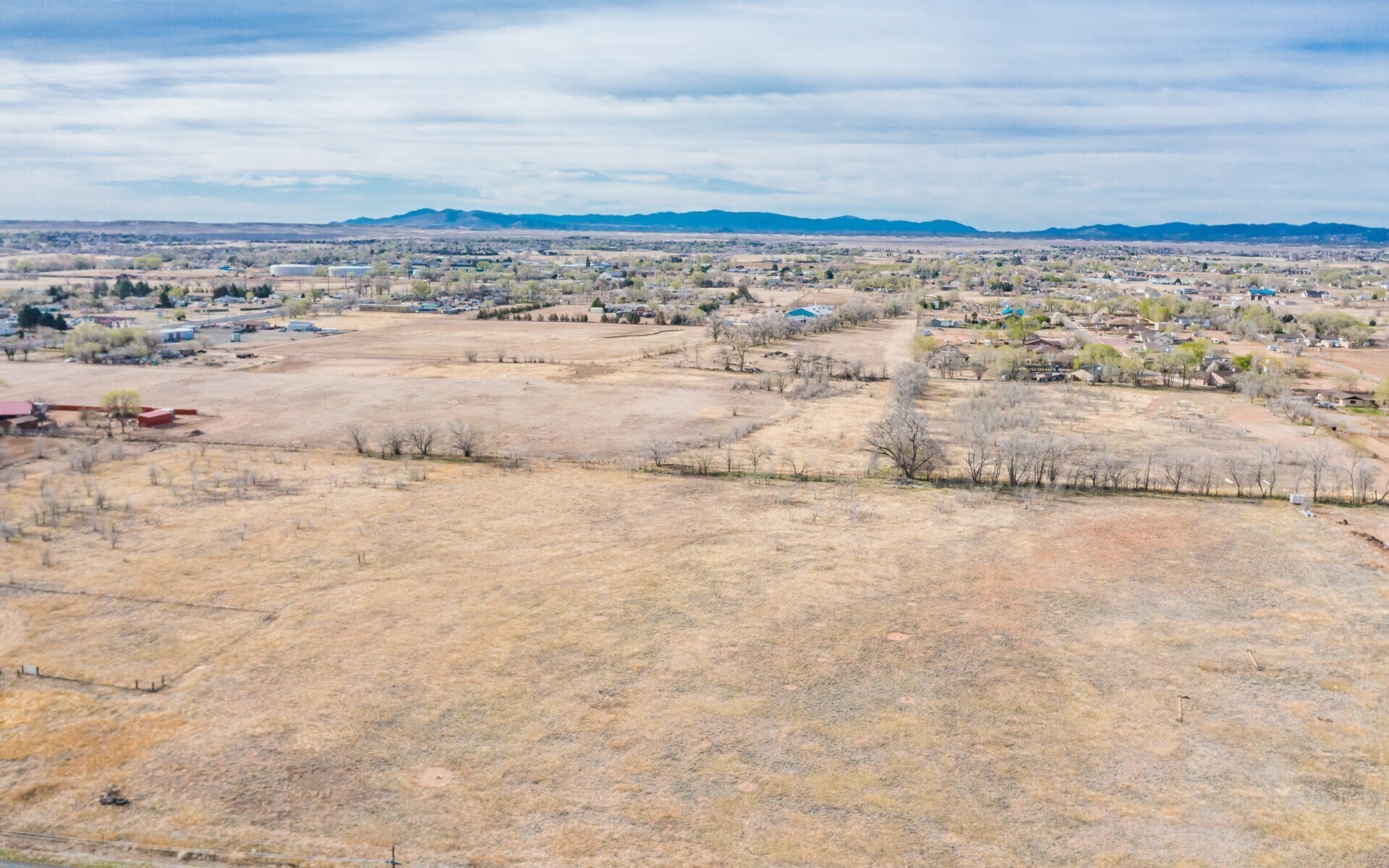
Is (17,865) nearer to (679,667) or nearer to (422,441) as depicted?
(679,667)

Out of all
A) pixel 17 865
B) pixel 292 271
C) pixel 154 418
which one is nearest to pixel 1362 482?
pixel 17 865

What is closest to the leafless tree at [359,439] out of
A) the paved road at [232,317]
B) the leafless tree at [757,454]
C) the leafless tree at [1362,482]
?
the leafless tree at [757,454]

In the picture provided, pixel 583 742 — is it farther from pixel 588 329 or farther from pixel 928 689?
pixel 588 329

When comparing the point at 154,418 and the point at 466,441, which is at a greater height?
the point at 154,418

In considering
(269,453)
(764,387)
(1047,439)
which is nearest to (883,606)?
(1047,439)

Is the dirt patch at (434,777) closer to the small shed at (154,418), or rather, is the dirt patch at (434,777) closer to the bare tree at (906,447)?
the bare tree at (906,447)

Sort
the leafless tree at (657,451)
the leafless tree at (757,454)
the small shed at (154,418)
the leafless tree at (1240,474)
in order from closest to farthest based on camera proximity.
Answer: the leafless tree at (1240,474)
the leafless tree at (757,454)
the leafless tree at (657,451)
the small shed at (154,418)
